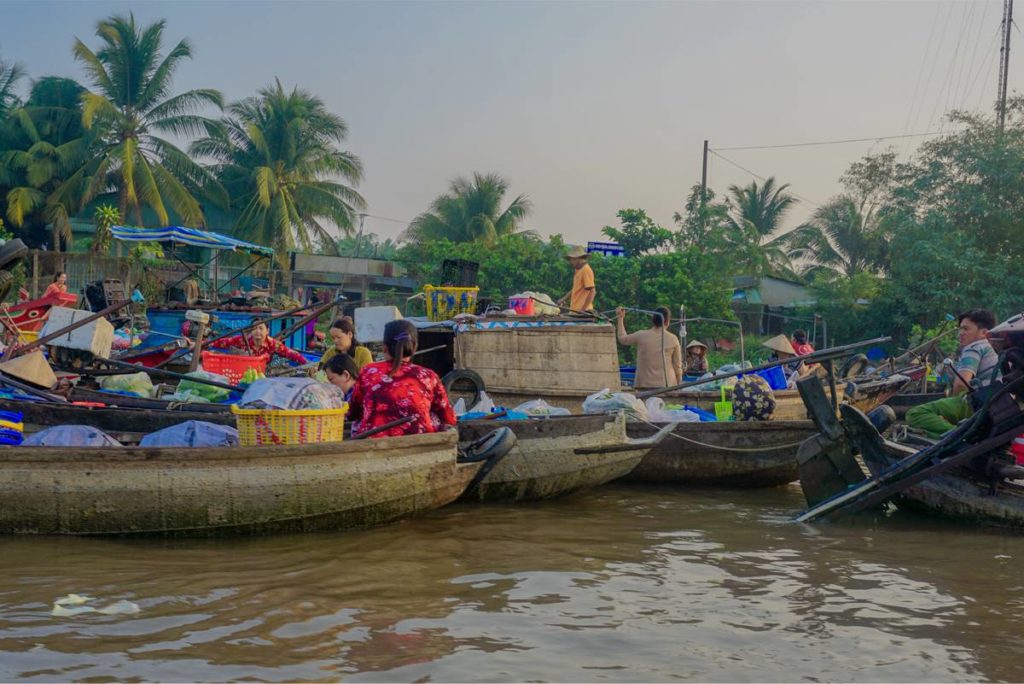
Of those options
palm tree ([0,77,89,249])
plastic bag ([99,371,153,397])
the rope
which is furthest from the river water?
palm tree ([0,77,89,249])

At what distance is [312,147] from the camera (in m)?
30.0

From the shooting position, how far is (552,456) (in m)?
7.76

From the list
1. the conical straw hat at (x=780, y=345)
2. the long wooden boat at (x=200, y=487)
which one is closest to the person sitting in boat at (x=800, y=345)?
the conical straw hat at (x=780, y=345)

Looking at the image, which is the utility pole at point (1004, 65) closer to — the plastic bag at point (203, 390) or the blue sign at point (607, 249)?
the blue sign at point (607, 249)

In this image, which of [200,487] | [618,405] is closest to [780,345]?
[618,405]

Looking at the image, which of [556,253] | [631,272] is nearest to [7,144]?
[556,253]

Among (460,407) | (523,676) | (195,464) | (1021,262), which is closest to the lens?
(523,676)

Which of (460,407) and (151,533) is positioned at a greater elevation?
(460,407)

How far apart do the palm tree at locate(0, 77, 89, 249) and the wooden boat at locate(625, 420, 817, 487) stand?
20607 millimetres

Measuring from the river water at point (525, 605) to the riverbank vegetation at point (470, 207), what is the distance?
59.9ft

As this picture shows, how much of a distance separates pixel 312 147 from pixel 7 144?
8.03 meters

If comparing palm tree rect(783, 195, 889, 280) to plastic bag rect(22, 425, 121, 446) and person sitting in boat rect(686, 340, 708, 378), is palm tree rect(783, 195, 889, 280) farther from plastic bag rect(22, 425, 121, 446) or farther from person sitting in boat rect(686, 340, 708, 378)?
plastic bag rect(22, 425, 121, 446)

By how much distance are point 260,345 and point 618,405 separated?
3688 millimetres

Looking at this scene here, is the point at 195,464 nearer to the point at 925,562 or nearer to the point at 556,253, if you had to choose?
the point at 925,562
